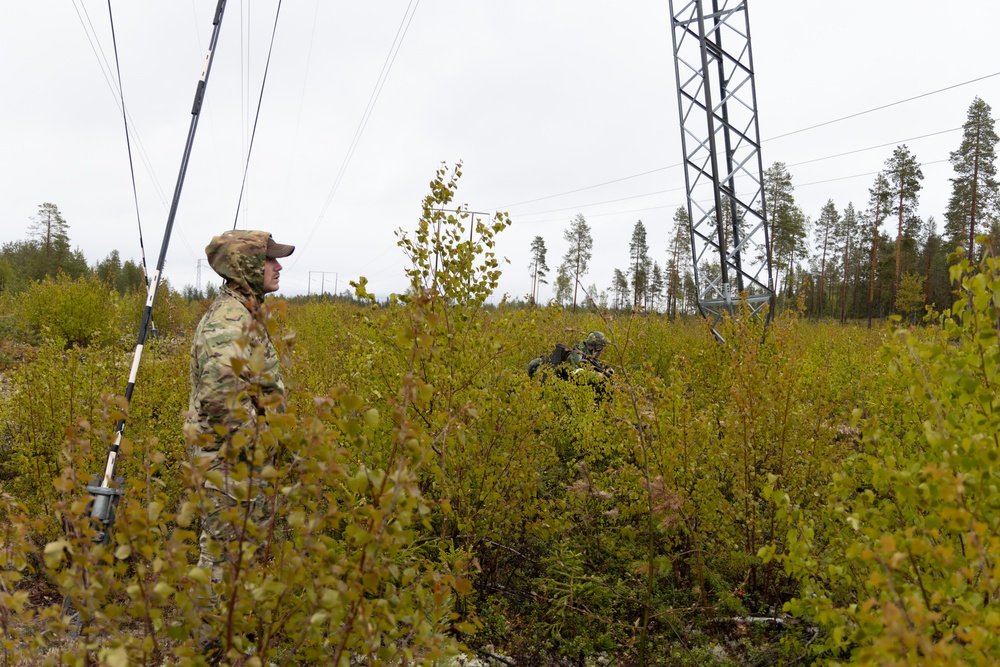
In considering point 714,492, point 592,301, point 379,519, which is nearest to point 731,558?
point 714,492

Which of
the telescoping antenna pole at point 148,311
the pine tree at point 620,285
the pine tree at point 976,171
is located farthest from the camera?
the pine tree at point 620,285

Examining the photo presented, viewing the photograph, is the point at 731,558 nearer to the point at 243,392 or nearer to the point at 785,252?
the point at 243,392

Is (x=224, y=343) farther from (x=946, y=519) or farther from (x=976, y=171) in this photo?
(x=976, y=171)

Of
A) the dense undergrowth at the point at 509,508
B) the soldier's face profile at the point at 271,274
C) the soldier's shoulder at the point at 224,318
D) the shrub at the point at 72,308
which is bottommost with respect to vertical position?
the dense undergrowth at the point at 509,508

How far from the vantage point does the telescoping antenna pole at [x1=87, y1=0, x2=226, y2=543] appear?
2232mm

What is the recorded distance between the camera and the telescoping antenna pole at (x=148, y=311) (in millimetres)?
2232

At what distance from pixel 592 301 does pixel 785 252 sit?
4070cm

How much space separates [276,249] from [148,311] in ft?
2.31

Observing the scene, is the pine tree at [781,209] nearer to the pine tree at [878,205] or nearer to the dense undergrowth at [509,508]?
the pine tree at [878,205]

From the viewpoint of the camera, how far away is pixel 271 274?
117 inches

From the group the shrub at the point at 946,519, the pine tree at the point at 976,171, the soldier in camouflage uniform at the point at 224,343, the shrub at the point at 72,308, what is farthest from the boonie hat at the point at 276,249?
the pine tree at the point at 976,171

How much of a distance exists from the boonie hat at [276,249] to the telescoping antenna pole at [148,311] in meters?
0.50

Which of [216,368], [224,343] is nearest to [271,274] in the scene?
[224,343]

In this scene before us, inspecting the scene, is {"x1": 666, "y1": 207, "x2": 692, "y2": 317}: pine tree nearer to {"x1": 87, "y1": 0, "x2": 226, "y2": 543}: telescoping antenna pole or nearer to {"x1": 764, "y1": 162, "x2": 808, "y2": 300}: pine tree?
{"x1": 764, "y1": 162, "x2": 808, "y2": 300}: pine tree
